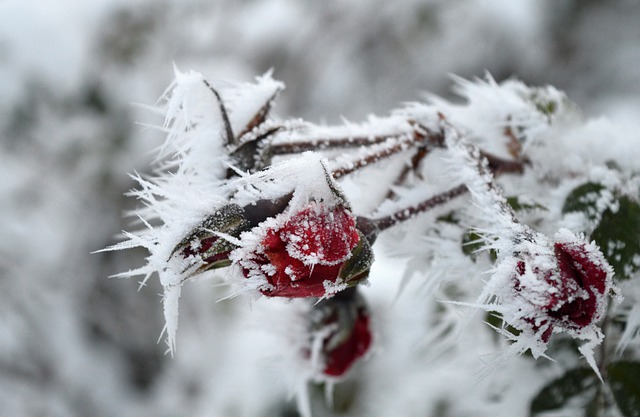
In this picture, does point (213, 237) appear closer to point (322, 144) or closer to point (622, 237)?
point (322, 144)

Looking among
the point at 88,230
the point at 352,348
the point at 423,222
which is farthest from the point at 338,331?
the point at 88,230

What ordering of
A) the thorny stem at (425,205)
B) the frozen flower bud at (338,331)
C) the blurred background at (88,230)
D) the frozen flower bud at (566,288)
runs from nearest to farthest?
1. the frozen flower bud at (566,288)
2. the thorny stem at (425,205)
3. the frozen flower bud at (338,331)
4. the blurred background at (88,230)

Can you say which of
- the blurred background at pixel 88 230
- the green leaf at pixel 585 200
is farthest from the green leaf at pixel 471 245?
the blurred background at pixel 88 230

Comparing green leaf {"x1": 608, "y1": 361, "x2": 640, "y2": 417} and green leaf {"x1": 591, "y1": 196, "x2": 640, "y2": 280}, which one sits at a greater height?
green leaf {"x1": 591, "y1": 196, "x2": 640, "y2": 280}

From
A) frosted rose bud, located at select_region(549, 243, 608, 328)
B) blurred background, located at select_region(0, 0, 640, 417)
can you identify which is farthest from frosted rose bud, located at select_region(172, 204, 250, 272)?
blurred background, located at select_region(0, 0, 640, 417)

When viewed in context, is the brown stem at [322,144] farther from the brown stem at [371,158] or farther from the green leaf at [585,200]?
the green leaf at [585,200]

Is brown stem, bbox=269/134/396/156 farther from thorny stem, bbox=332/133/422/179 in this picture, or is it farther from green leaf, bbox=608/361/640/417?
green leaf, bbox=608/361/640/417

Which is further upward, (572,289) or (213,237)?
(213,237)
